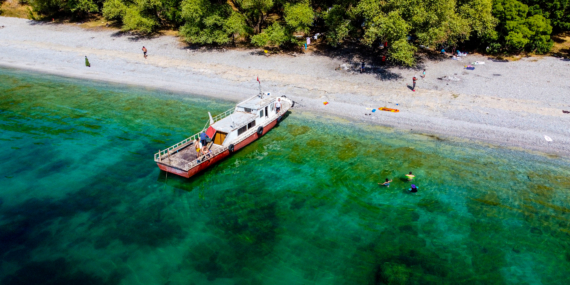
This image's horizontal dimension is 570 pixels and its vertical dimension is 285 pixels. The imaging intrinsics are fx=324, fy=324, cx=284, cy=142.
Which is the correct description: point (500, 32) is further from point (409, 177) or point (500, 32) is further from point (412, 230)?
point (412, 230)

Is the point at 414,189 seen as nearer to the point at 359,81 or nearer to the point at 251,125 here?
the point at 251,125

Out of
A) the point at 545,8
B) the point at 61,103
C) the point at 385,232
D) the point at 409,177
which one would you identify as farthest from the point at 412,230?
the point at 545,8

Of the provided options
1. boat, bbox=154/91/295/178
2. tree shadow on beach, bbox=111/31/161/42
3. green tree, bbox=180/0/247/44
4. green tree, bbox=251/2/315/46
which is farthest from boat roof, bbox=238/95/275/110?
tree shadow on beach, bbox=111/31/161/42

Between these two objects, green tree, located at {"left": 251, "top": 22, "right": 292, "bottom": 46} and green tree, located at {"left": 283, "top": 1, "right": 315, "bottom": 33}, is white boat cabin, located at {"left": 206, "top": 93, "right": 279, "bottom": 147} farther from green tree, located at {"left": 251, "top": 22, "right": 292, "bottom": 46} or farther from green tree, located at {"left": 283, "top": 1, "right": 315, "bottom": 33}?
green tree, located at {"left": 283, "top": 1, "right": 315, "bottom": 33}

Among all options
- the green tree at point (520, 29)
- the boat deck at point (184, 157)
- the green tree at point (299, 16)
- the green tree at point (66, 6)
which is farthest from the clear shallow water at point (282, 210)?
the green tree at point (66, 6)

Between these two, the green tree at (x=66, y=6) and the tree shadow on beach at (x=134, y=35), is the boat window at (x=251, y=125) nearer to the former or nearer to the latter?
the tree shadow on beach at (x=134, y=35)

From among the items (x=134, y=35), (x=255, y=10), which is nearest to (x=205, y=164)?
(x=255, y=10)

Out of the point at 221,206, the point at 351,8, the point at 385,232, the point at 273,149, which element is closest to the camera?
the point at 385,232
